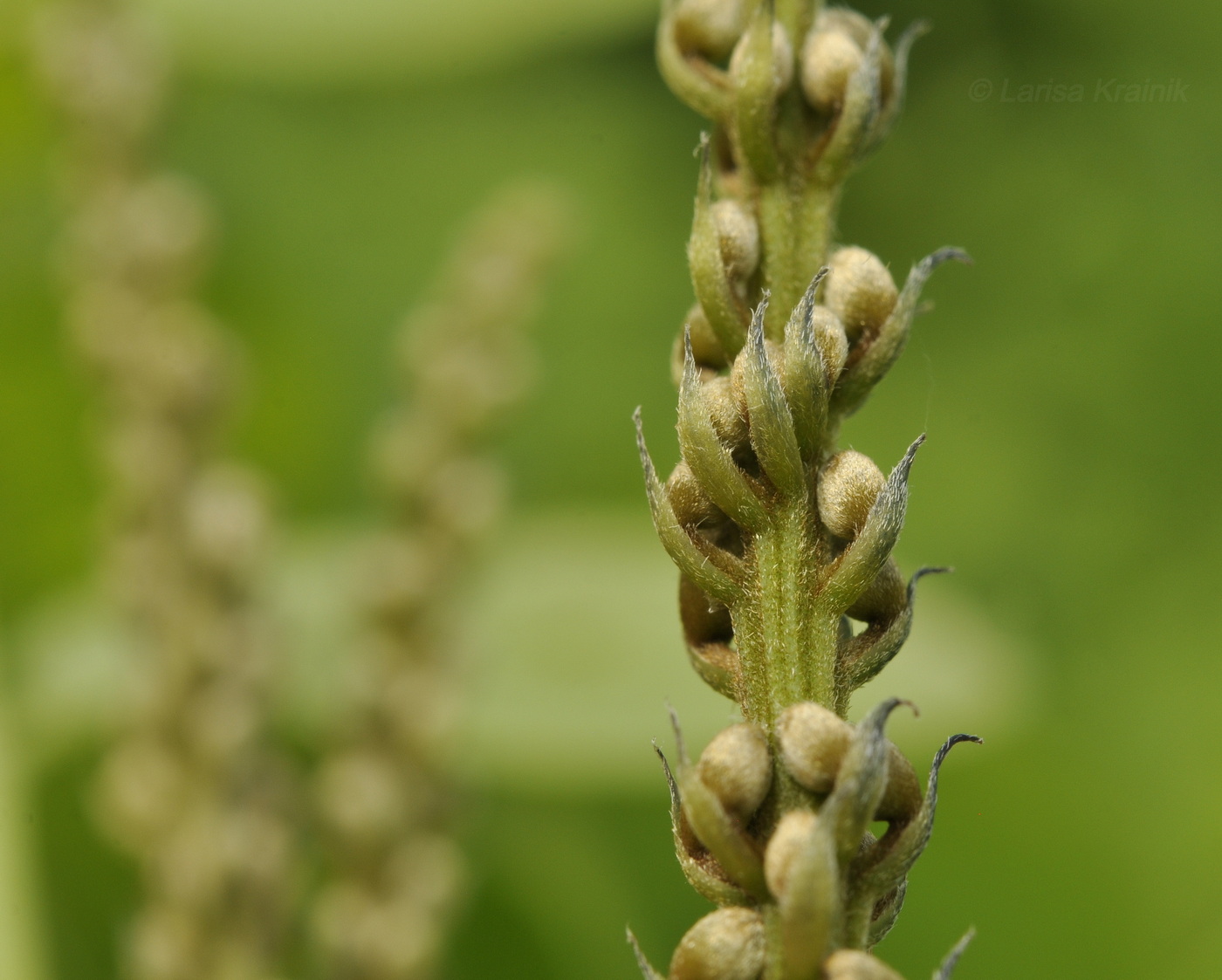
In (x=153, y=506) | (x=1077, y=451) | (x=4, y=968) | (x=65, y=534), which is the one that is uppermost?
(x=65, y=534)

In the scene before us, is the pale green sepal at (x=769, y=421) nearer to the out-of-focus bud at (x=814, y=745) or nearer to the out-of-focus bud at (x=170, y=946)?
the out-of-focus bud at (x=814, y=745)

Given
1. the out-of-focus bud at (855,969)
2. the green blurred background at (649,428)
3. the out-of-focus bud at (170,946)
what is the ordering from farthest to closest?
the green blurred background at (649,428), the out-of-focus bud at (170,946), the out-of-focus bud at (855,969)

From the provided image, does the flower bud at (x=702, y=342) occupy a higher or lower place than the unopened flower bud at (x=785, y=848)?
higher

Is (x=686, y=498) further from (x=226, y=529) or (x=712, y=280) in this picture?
(x=226, y=529)

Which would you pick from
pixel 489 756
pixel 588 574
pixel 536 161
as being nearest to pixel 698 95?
pixel 489 756

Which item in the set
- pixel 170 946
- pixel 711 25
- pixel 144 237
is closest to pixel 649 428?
pixel 144 237

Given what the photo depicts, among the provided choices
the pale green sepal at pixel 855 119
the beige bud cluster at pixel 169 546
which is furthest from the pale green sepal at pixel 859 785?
the beige bud cluster at pixel 169 546

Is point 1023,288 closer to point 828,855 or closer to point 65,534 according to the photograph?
point 65,534
